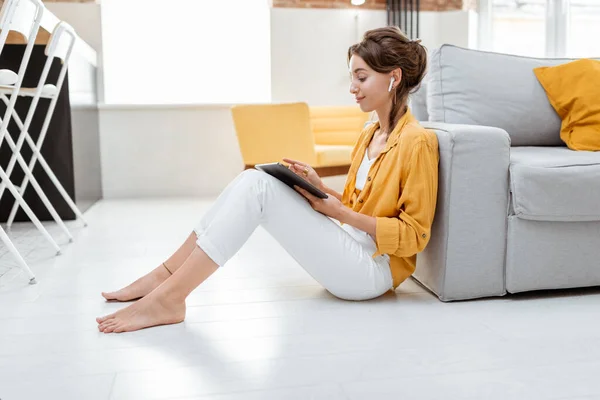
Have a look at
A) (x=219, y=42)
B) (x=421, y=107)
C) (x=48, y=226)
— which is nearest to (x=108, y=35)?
(x=219, y=42)

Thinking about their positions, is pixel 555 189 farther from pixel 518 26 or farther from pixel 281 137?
pixel 518 26

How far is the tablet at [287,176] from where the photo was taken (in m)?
1.94

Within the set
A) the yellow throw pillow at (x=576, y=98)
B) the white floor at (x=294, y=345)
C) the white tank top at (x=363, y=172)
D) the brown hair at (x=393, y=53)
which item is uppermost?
the brown hair at (x=393, y=53)

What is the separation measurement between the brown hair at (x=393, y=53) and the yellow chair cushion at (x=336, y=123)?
3.36 metres

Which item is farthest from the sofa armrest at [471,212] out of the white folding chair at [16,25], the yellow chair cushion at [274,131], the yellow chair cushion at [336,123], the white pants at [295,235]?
the yellow chair cushion at [336,123]

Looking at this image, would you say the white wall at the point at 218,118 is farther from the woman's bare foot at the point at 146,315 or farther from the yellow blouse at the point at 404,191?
the woman's bare foot at the point at 146,315

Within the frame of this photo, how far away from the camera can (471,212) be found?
84.0 inches

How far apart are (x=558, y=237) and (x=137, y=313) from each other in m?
1.39

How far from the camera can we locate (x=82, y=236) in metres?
3.64

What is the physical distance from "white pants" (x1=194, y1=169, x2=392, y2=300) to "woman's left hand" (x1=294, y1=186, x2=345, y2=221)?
23 millimetres

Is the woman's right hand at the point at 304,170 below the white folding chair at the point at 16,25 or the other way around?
below

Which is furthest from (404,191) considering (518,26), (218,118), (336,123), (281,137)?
(518,26)

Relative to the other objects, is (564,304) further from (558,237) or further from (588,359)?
(588,359)

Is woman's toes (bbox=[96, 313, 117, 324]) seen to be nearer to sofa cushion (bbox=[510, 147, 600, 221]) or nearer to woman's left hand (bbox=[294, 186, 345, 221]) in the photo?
woman's left hand (bbox=[294, 186, 345, 221])
